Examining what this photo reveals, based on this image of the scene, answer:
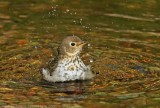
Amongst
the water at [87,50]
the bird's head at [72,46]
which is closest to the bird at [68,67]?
the bird's head at [72,46]

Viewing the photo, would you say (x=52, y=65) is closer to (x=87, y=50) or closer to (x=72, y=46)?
(x=72, y=46)

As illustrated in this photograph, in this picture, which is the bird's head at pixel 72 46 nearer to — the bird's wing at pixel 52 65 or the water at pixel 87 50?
the bird's wing at pixel 52 65

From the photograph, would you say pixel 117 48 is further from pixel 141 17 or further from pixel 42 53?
pixel 141 17

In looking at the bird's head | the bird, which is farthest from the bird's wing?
the bird's head

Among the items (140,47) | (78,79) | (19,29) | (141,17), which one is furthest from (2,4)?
→ (78,79)

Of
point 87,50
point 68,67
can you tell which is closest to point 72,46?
point 68,67
